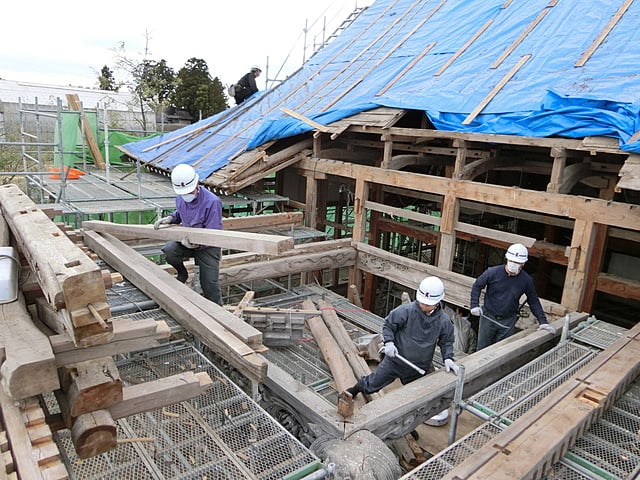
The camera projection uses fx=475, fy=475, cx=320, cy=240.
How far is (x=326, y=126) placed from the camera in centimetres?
904

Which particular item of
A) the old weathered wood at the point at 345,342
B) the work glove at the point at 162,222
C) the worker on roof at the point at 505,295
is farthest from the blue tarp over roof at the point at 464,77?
the work glove at the point at 162,222

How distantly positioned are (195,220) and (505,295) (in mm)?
3880

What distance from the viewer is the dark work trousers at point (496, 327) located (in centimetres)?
608

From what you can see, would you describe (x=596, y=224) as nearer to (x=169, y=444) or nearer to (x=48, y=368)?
(x=169, y=444)

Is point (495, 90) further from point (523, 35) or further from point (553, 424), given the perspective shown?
point (553, 424)

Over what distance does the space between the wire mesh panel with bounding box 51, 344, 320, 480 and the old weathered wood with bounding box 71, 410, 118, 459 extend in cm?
57

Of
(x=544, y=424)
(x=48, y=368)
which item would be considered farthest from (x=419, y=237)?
(x=48, y=368)

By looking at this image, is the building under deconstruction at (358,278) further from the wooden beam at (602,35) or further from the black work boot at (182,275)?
the black work boot at (182,275)

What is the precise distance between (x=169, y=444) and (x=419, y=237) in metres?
7.82

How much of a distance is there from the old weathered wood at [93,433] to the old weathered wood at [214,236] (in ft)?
6.68

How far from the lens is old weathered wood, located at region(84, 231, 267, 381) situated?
3.65 metres

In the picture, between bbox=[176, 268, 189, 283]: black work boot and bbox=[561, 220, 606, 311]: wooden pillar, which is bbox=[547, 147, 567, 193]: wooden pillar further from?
bbox=[176, 268, 189, 283]: black work boot

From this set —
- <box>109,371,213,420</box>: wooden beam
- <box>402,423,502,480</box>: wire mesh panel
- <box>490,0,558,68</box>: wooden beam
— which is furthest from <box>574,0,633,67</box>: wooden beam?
<box>109,371,213,420</box>: wooden beam

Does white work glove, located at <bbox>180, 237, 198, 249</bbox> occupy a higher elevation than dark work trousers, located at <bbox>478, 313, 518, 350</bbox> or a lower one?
higher
